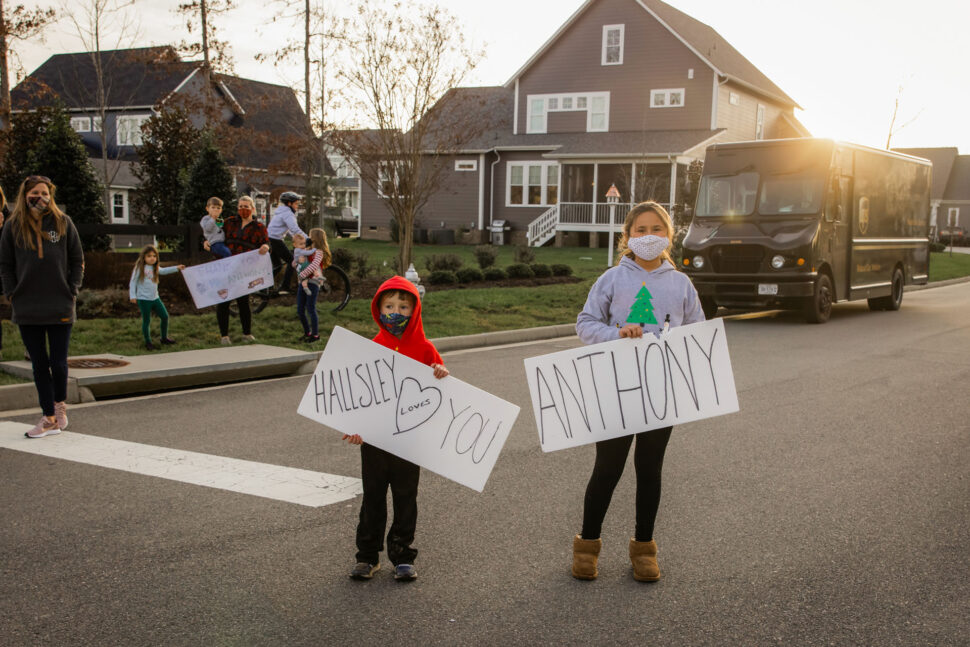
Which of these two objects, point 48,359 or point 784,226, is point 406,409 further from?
point 784,226

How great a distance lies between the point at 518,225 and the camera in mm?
40156

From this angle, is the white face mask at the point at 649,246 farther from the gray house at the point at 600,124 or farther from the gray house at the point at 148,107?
the gray house at the point at 600,124

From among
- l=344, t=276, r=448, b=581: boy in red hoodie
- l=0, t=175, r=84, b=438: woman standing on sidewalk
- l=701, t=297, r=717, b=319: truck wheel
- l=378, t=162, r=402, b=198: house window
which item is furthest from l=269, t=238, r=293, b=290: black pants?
l=344, t=276, r=448, b=581: boy in red hoodie

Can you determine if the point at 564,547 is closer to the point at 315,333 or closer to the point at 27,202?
the point at 27,202

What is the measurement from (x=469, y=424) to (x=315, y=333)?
300 inches

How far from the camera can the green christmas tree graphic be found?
4.14 m

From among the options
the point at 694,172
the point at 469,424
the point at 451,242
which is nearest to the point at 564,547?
the point at 469,424

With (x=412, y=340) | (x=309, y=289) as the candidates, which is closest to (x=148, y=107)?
(x=309, y=289)

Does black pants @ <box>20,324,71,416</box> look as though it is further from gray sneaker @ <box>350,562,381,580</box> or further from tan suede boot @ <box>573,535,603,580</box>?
tan suede boot @ <box>573,535,603,580</box>

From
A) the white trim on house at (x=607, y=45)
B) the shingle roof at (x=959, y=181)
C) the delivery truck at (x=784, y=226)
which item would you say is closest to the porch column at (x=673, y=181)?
the white trim on house at (x=607, y=45)

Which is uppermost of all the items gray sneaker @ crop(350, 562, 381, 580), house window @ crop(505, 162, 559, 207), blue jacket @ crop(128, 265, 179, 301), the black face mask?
house window @ crop(505, 162, 559, 207)

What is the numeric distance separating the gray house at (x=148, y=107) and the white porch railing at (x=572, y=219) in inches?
395

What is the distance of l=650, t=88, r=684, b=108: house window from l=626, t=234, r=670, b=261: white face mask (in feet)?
114

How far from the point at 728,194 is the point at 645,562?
12.8 m
